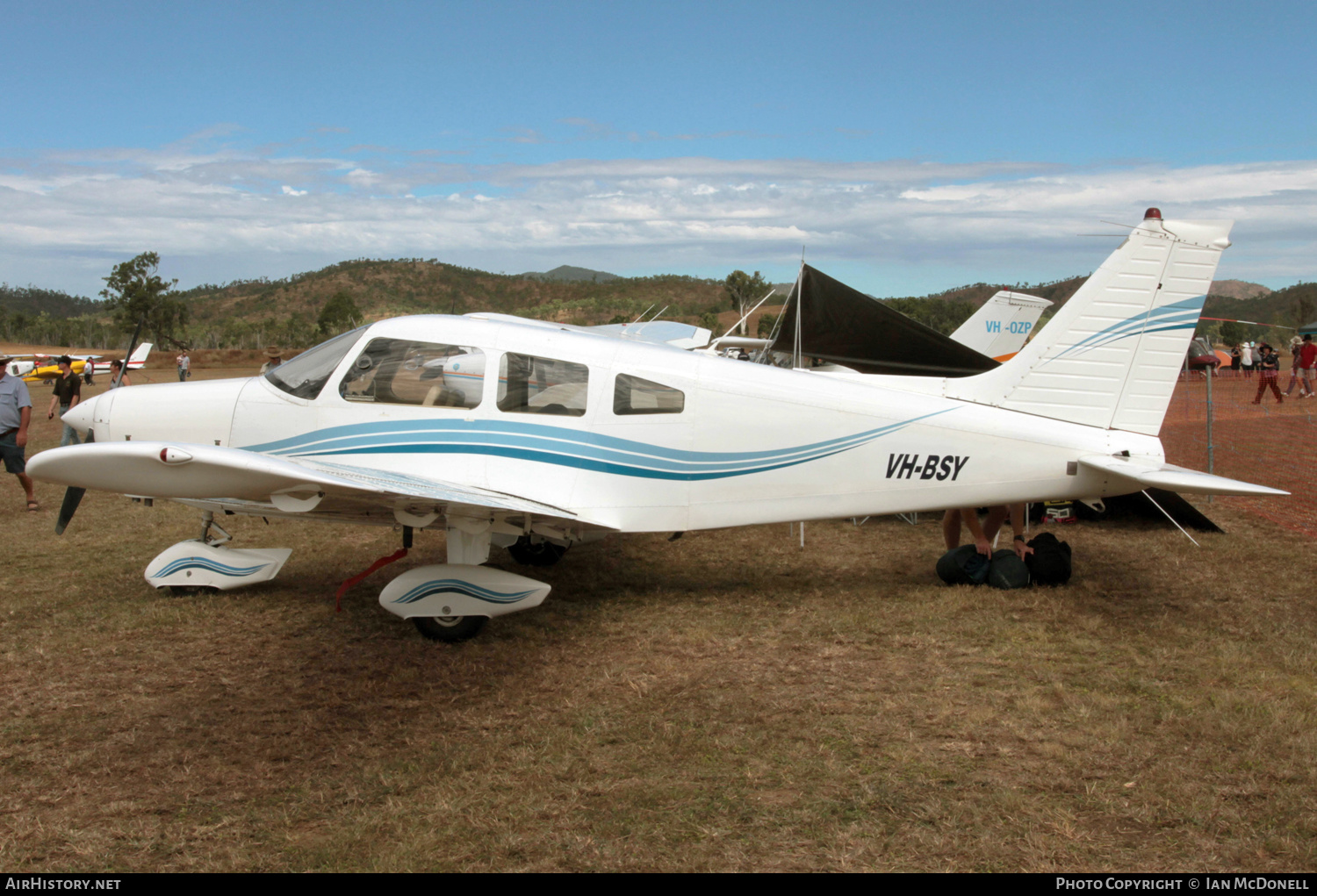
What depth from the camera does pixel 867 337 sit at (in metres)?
9.71

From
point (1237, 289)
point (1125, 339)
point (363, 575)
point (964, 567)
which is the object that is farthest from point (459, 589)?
point (1237, 289)

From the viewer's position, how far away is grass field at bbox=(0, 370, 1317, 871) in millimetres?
3127

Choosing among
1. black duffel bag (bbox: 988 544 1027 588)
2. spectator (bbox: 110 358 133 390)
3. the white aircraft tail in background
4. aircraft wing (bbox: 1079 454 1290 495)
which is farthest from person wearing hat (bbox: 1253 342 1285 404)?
spectator (bbox: 110 358 133 390)

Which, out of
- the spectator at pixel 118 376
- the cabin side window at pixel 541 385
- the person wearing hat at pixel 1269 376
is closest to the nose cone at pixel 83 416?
the spectator at pixel 118 376

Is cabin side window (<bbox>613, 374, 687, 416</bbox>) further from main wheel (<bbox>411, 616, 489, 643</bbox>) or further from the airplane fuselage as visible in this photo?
main wheel (<bbox>411, 616, 489, 643</bbox>)

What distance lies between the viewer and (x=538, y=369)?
5586 mm

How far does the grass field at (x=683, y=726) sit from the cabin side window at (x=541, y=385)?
153 cm

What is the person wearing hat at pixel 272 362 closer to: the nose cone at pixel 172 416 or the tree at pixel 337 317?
the nose cone at pixel 172 416

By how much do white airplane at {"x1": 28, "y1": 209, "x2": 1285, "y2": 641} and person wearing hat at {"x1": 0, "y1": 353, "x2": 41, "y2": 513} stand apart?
15.4 ft

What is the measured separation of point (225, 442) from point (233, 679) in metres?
1.71

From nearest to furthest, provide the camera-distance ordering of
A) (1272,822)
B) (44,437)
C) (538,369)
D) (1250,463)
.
A: (1272,822)
(538,369)
(1250,463)
(44,437)

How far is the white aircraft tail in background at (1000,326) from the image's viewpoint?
13984mm
